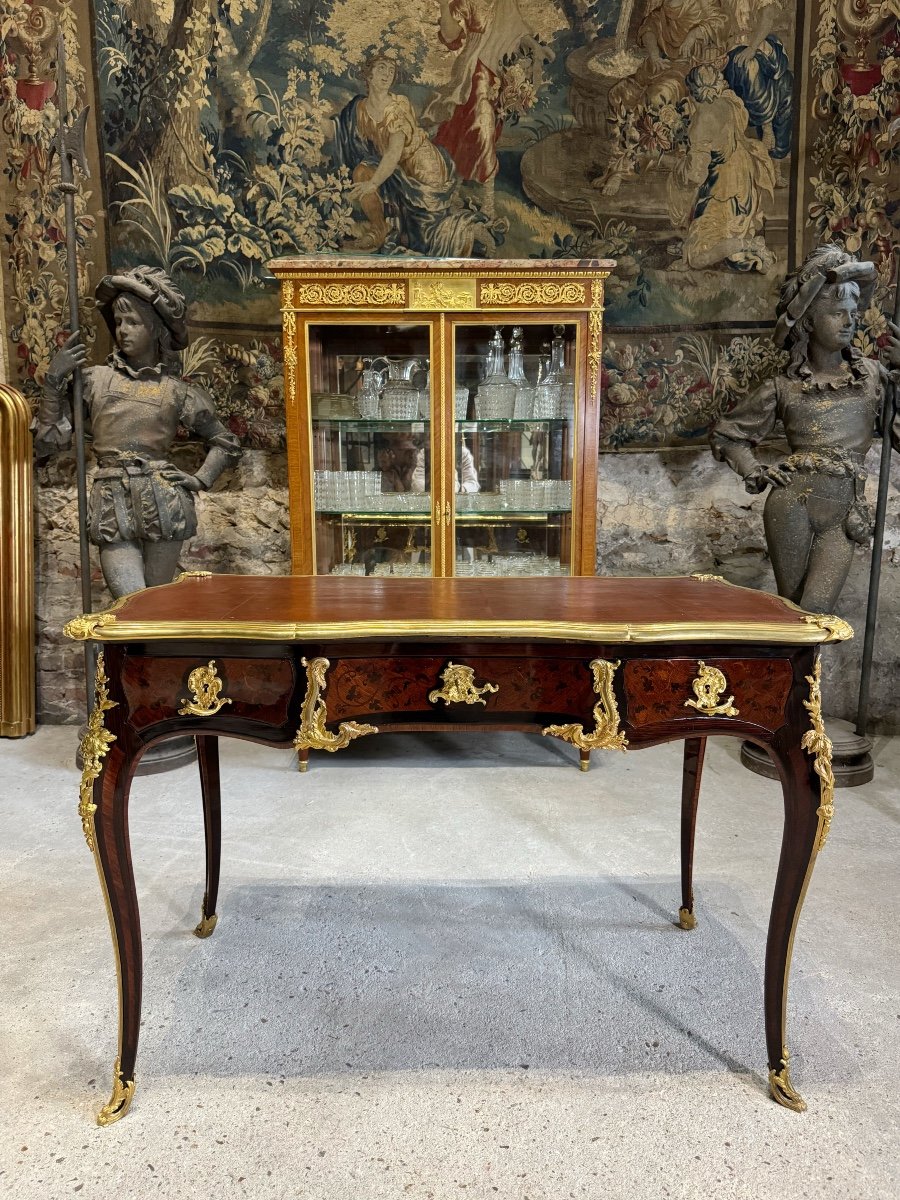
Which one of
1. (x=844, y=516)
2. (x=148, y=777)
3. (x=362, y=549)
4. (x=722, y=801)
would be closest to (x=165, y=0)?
(x=362, y=549)

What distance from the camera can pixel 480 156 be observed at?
409 centimetres

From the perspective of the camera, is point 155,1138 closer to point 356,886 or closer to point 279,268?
point 356,886

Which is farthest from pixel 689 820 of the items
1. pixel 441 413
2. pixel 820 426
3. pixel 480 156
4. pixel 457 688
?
pixel 480 156

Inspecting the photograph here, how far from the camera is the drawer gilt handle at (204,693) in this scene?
162cm

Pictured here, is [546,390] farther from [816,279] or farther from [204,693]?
[204,693]

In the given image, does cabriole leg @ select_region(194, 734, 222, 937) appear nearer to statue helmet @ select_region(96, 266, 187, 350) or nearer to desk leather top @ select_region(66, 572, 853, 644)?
desk leather top @ select_region(66, 572, 853, 644)

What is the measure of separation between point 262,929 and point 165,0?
4413 millimetres

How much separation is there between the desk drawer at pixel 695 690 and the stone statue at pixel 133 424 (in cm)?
267

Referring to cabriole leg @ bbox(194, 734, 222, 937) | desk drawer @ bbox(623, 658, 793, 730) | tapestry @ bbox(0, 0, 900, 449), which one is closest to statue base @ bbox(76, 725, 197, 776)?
cabriole leg @ bbox(194, 734, 222, 937)

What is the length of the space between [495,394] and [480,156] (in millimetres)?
1367

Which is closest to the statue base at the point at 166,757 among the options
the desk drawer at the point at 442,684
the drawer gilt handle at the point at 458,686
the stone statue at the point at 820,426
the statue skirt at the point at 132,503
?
the statue skirt at the point at 132,503

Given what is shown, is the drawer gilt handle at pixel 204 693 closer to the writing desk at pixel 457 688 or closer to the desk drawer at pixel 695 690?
the writing desk at pixel 457 688

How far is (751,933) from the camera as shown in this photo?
91.7 inches

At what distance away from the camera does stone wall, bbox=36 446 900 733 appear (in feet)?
13.9
